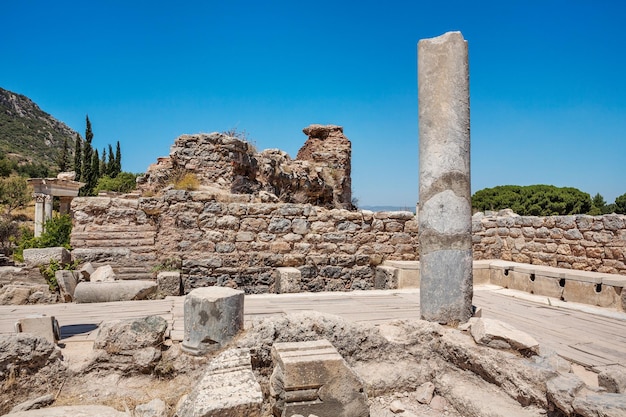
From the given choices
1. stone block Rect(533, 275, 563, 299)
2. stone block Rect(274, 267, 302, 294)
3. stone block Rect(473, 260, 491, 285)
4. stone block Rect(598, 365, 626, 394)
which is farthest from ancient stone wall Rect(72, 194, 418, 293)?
stone block Rect(598, 365, 626, 394)

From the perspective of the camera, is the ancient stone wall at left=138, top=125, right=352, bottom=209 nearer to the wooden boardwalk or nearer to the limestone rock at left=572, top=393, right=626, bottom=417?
the wooden boardwalk

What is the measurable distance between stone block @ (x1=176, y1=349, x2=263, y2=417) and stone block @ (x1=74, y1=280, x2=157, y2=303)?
2812 mm

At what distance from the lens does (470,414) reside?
3.85m

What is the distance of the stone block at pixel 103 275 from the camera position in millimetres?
6461

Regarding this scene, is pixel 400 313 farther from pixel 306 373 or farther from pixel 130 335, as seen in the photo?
pixel 130 335

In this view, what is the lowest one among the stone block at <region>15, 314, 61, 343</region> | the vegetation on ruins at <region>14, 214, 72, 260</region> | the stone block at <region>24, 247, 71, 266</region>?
the stone block at <region>15, 314, 61, 343</region>

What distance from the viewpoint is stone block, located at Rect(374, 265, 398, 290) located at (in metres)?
7.67

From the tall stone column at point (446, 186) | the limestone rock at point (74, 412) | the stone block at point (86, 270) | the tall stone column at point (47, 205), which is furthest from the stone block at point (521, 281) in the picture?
the tall stone column at point (47, 205)

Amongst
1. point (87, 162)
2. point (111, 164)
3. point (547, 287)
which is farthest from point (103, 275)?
point (111, 164)

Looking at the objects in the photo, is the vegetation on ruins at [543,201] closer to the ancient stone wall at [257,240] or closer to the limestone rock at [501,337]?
the ancient stone wall at [257,240]

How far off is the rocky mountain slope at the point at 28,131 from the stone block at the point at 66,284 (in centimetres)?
4977

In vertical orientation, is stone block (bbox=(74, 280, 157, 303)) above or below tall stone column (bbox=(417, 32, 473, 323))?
below

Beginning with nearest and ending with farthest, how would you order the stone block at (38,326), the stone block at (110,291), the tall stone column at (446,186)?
the stone block at (38,326)
the tall stone column at (446,186)
the stone block at (110,291)

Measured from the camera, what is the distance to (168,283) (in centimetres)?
679
